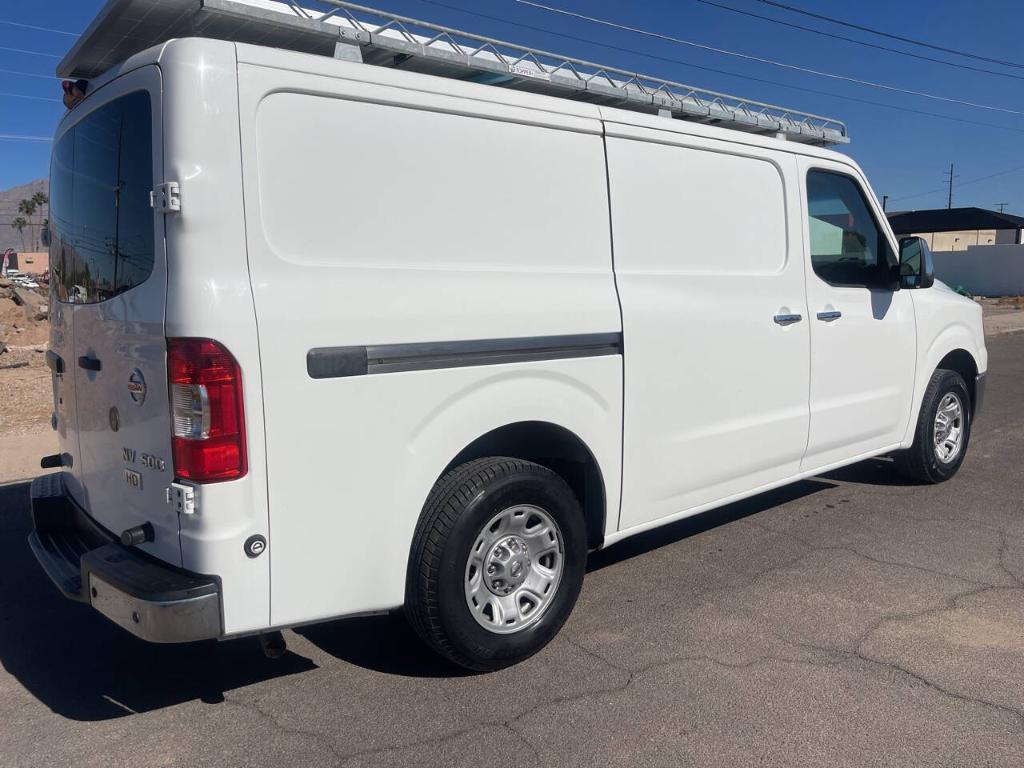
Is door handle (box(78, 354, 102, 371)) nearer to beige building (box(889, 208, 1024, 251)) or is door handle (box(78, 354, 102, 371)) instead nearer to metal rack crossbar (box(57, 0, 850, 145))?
metal rack crossbar (box(57, 0, 850, 145))

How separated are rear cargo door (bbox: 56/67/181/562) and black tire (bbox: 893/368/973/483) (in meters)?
5.02

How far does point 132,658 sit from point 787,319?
3.63 metres

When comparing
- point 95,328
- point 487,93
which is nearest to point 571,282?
point 487,93

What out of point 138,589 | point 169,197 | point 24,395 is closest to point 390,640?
point 138,589

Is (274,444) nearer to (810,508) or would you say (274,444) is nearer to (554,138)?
(554,138)

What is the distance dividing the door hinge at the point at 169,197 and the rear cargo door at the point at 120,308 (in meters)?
0.05

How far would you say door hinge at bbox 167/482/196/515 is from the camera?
2.93 m

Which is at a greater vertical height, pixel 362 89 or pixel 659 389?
pixel 362 89

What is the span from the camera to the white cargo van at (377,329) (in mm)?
2936

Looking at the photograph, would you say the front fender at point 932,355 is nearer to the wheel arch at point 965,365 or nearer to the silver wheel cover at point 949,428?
the wheel arch at point 965,365

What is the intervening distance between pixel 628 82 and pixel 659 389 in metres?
1.64

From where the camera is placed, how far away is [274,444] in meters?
2.99

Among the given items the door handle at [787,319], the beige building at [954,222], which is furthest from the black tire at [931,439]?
the beige building at [954,222]

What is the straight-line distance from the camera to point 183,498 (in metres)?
2.94
